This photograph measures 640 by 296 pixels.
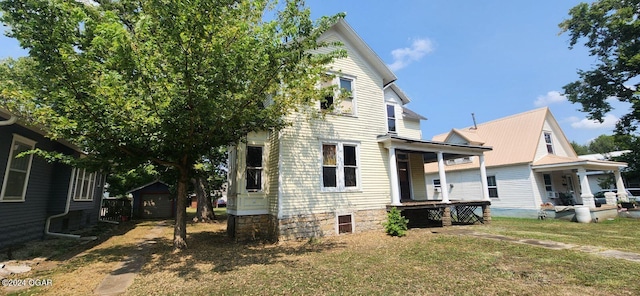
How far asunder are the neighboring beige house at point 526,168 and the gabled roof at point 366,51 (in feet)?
36.1

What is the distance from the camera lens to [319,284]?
17.1ft

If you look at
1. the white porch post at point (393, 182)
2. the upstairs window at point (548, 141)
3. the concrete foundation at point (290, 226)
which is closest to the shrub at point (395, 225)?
the white porch post at point (393, 182)

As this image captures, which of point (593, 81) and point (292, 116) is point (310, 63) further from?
point (593, 81)

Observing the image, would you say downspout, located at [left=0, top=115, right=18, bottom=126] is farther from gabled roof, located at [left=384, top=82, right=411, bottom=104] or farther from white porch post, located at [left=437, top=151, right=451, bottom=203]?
white porch post, located at [left=437, top=151, right=451, bottom=203]

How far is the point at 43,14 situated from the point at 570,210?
22.3m

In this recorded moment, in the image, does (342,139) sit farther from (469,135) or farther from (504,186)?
(469,135)

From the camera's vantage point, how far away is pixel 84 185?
13.8 m

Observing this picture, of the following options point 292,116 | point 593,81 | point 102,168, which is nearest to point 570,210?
point 593,81

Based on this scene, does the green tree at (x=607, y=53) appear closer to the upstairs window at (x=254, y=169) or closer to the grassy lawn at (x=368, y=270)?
the grassy lawn at (x=368, y=270)

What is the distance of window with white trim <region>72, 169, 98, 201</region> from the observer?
12.4 m

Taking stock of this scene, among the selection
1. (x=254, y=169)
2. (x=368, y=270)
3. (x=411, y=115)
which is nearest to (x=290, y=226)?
(x=254, y=169)

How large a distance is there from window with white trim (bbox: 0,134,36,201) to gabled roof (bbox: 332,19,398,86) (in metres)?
11.0

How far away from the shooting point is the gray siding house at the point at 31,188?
7793 mm

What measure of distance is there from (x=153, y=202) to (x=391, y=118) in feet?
65.7
